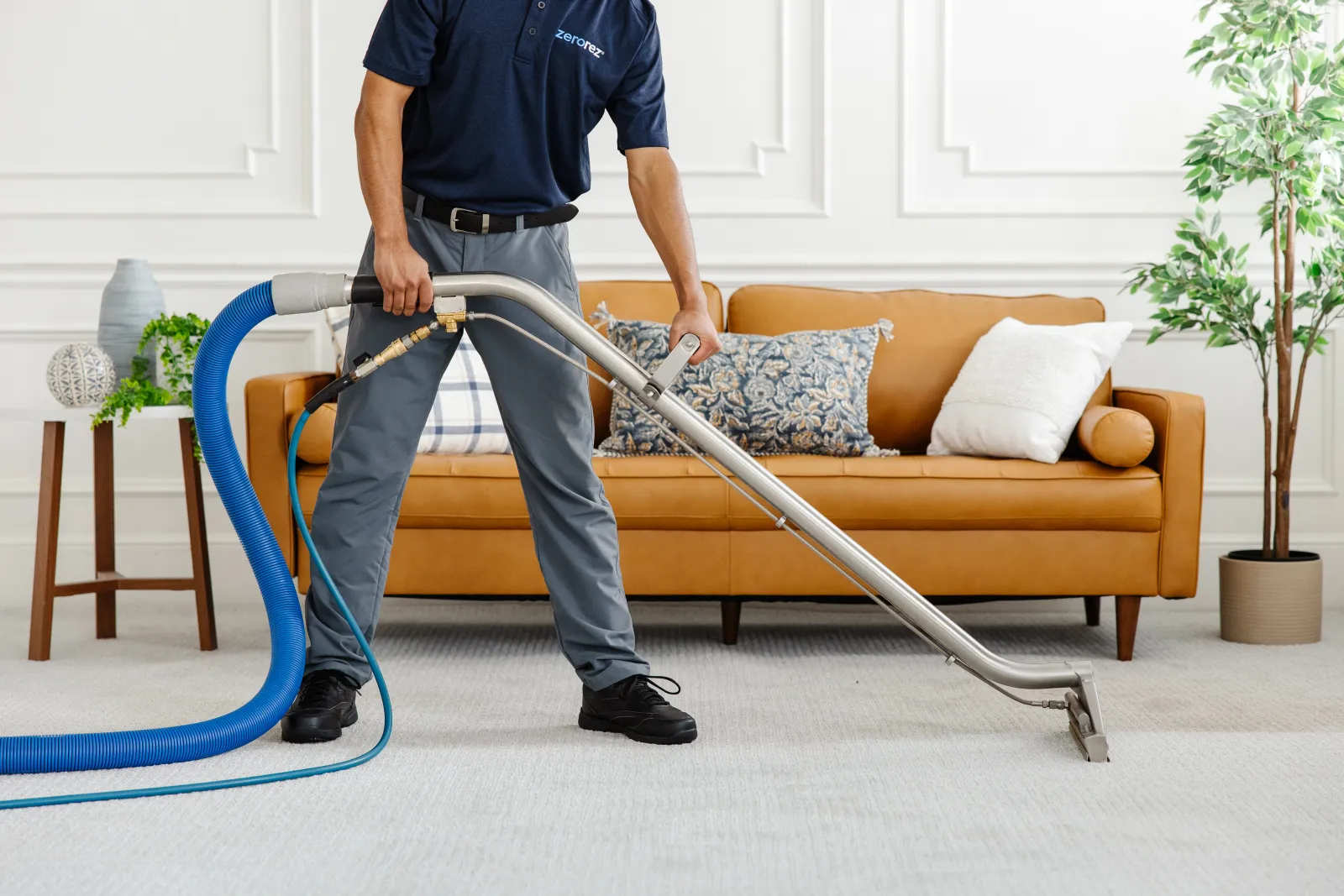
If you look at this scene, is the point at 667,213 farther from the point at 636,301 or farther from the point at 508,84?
the point at 636,301

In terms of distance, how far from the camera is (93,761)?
1.67 m

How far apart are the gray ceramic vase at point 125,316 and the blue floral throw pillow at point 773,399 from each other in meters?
1.07

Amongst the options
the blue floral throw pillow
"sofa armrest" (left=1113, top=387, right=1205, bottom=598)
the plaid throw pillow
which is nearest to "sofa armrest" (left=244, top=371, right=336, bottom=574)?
the plaid throw pillow

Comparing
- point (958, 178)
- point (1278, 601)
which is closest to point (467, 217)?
point (958, 178)

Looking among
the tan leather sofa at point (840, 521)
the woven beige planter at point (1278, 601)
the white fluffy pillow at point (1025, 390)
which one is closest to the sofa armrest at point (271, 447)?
the tan leather sofa at point (840, 521)

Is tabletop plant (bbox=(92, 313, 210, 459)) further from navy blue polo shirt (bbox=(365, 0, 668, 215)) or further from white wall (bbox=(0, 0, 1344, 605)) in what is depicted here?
navy blue polo shirt (bbox=(365, 0, 668, 215))

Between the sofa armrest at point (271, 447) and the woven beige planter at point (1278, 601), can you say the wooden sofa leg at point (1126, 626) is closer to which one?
the woven beige planter at point (1278, 601)

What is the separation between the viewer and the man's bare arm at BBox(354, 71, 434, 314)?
5.59 ft

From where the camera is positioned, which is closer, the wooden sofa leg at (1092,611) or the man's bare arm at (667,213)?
the man's bare arm at (667,213)

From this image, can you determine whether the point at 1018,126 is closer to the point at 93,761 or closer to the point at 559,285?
the point at 559,285

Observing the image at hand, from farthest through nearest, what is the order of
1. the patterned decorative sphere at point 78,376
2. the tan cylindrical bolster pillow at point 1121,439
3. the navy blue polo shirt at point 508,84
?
the patterned decorative sphere at point 78,376 → the tan cylindrical bolster pillow at point 1121,439 → the navy blue polo shirt at point 508,84

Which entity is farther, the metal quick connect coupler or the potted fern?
the potted fern

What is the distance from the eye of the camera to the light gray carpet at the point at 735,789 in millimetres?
1332

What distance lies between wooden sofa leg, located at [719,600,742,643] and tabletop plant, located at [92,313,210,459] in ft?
3.90
